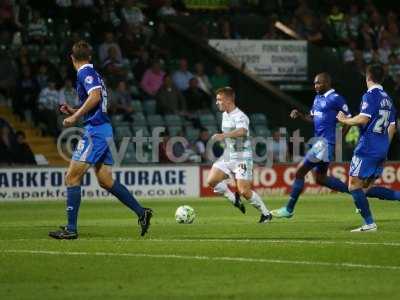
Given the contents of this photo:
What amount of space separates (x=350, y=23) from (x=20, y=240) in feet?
65.1

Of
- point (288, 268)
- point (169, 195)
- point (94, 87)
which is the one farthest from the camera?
point (169, 195)

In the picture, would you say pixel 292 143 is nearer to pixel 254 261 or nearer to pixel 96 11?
pixel 96 11

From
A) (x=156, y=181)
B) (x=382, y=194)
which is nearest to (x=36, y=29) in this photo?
(x=156, y=181)

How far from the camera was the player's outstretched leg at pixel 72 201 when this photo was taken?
13820mm

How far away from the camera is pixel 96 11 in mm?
28078

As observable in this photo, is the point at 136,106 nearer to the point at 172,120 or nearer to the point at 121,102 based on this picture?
the point at 121,102

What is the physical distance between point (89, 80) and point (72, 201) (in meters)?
1.43

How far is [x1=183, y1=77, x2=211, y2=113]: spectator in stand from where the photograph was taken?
27.6 meters

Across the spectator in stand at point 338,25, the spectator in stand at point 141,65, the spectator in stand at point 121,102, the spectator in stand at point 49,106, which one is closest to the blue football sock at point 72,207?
the spectator in stand at point 49,106

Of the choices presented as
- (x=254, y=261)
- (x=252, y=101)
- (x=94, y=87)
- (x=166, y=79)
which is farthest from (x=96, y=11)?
(x=254, y=261)

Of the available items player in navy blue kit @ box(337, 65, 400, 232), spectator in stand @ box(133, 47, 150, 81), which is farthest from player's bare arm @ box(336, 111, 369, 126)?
spectator in stand @ box(133, 47, 150, 81)

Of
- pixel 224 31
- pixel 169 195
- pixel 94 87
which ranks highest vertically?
pixel 224 31

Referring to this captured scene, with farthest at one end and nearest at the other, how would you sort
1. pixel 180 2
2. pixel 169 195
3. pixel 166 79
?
pixel 180 2
pixel 166 79
pixel 169 195

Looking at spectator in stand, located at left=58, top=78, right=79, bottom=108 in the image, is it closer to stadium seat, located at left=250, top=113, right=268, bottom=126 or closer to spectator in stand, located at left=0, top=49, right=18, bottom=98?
spectator in stand, located at left=0, top=49, right=18, bottom=98
